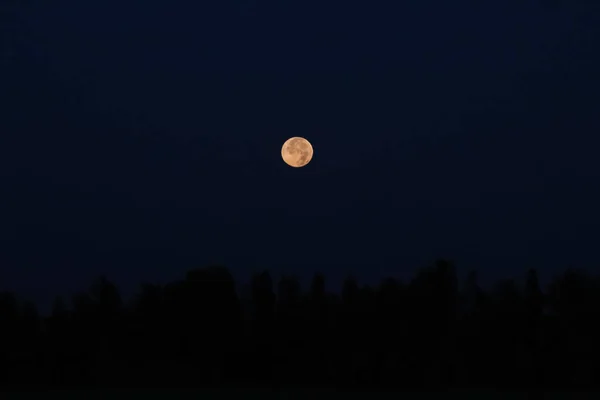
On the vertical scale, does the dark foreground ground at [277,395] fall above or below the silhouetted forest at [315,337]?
below

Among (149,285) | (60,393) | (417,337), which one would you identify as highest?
(149,285)

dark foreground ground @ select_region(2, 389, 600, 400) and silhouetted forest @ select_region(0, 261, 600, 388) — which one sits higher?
silhouetted forest @ select_region(0, 261, 600, 388)

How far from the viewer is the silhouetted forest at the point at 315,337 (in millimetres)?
36531

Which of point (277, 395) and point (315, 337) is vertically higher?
point (315, 337)

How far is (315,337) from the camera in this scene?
38.6 m

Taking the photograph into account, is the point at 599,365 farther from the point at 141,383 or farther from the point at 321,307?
the point at 141,383

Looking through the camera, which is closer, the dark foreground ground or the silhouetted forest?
the dark foreground ground

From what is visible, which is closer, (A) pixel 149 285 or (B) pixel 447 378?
(B) pixel 447 378

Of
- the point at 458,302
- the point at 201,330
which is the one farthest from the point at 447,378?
the point at 201,330

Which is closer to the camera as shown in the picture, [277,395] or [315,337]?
[277,395]

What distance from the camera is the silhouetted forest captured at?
36531 mm

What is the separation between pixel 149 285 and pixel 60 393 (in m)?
10.2

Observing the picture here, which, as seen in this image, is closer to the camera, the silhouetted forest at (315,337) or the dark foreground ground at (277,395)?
the dark foreground ground at (277,395)

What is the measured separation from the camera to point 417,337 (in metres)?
38.2
